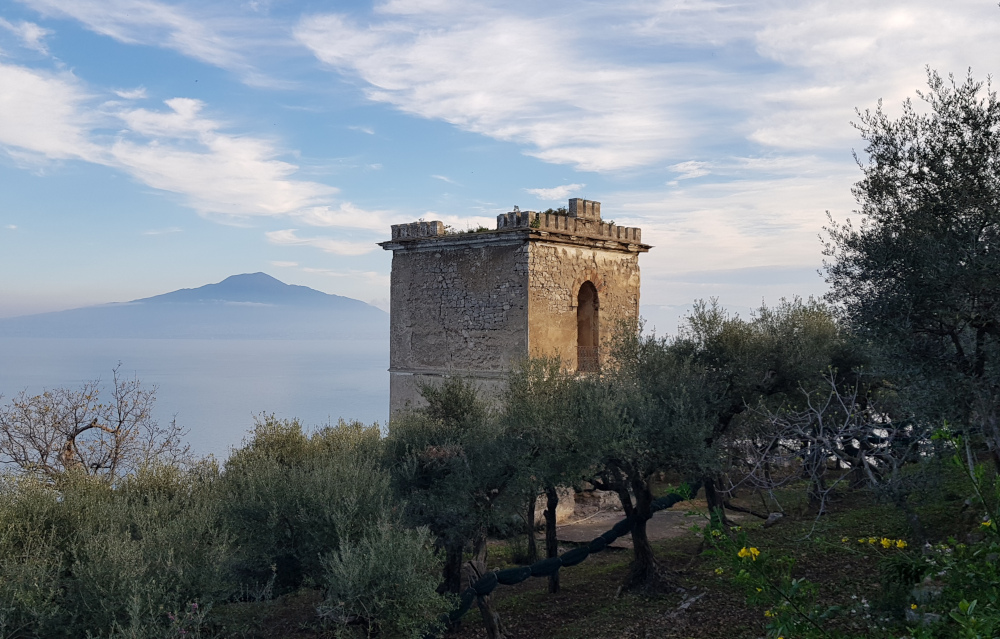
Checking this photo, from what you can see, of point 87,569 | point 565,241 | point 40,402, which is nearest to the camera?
point 87,569

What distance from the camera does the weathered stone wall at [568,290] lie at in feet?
48.9

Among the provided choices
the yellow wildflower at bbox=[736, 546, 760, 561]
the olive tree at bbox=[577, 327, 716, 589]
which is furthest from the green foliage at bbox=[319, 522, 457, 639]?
the yellow wildflower at bbox=[736, 546, 760, 561]

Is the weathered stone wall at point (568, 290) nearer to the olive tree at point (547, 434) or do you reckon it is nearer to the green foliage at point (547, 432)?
the olive tree at point (547, 434)

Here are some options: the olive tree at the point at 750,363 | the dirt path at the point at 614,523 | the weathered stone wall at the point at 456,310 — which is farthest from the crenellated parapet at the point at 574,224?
the dirt path at the point at 614,523

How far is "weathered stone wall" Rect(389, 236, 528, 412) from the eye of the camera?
49.1ft

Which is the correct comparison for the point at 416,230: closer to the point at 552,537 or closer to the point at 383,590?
the point at 552,537

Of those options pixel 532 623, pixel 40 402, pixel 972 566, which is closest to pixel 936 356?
pixel 972 566

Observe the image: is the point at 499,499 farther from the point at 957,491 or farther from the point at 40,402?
the point at 40,402

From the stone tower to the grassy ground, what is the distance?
14.4 feet

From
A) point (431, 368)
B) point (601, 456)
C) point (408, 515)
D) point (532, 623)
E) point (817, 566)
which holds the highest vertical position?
point (431, 368)

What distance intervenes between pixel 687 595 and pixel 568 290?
732 centimetres

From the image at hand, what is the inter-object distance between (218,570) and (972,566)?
7.21m

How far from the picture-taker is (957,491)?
10781mm

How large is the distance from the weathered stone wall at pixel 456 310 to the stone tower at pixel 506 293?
0.07 feet
